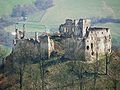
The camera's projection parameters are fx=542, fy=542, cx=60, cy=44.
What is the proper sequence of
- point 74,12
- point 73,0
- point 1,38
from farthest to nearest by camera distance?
point 73,0, point 74,12, point 1,38

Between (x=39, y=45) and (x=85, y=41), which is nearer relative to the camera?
(x=85, y=41)

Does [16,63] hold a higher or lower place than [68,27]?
lower

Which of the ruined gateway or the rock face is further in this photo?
the ruined gateway

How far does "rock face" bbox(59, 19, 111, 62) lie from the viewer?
190ft

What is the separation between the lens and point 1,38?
10844 centimetres

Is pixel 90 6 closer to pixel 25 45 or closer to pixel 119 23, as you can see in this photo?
pixel 119 23

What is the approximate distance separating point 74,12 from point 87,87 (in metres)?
67.5

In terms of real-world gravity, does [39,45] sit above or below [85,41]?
below

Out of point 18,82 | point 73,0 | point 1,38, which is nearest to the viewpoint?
point 18,82

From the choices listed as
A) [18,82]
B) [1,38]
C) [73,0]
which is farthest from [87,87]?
[73,0]

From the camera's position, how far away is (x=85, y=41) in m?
57.7

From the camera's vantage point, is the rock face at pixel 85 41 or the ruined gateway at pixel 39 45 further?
the ruined gateway at pixel 39 45

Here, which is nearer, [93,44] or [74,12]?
[93,44]

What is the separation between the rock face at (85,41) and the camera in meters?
57.8
